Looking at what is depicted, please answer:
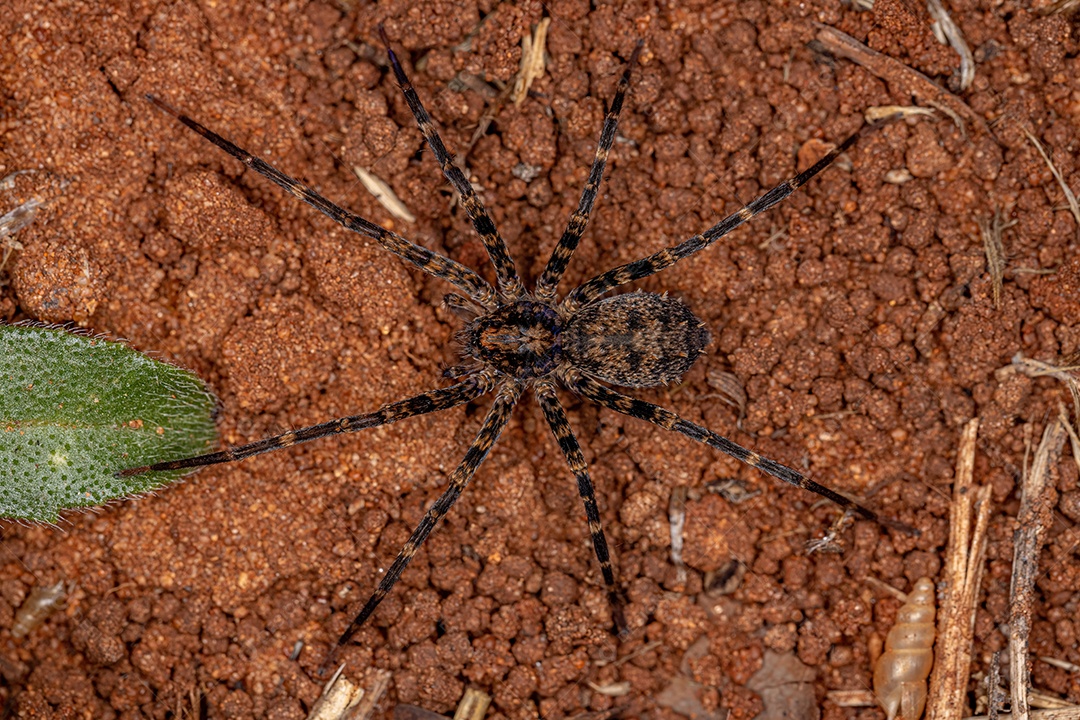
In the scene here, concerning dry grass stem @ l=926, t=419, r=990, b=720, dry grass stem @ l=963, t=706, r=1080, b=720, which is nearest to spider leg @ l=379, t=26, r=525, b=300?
dry grass stem @ l=926, t=419, r=990, b=720

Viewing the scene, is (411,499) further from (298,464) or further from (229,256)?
(229,256)

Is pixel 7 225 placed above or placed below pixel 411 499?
above

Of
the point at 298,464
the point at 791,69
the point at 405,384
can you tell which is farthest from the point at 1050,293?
the point at 298,464

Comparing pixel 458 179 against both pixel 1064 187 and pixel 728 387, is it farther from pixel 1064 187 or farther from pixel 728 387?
pixel 1064 187

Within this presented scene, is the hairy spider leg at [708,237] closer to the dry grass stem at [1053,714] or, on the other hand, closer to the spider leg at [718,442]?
the spider leg at [718,442]

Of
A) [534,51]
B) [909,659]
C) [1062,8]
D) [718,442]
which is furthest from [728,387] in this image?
[1062,8]
